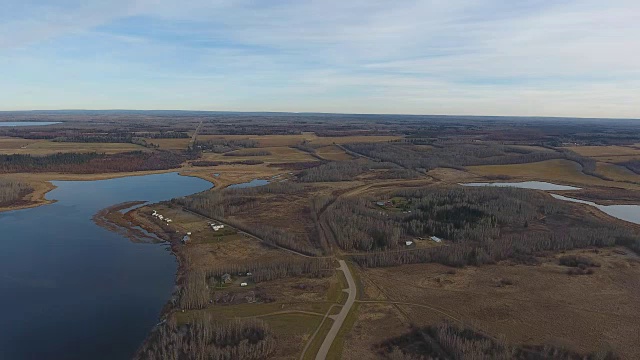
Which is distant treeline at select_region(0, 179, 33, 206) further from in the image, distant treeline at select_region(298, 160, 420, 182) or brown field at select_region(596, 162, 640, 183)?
brown field at select_region(596, 162, 640, 183)

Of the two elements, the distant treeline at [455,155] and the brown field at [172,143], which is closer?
the distant treeline at [455,155]

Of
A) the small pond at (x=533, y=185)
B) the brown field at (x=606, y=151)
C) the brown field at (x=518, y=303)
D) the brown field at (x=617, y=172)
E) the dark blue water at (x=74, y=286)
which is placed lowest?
the dark blue water at (x=74, y=286)

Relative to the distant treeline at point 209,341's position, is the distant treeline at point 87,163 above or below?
above

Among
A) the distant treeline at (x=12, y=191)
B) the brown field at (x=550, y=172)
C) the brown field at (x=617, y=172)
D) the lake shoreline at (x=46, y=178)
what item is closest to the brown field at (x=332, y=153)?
the brown field at (x=550, y=172)

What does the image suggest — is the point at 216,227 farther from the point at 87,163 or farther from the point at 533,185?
the point at 87,163

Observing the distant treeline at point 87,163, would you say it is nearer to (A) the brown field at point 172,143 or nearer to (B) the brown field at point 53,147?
(B) the brown field at point 53,147

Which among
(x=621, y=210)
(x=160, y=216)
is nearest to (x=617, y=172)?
(x=621, y=210)

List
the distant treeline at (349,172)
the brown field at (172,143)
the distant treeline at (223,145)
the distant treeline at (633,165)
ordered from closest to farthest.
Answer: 1. the distant treeline at (349,172)
2. the distant treeline at (633,165)
3. the distant treeline at (223,145)
4. the brown field at (172,143)

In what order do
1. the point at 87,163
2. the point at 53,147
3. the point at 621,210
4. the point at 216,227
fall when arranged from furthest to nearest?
the point at 53,147 < the point at 87,163 < the point at 621,210 < the point at 216,227
